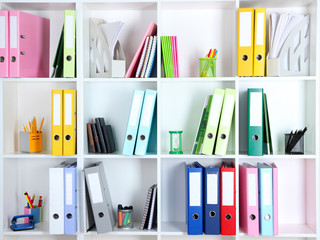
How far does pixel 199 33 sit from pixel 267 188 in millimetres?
1095

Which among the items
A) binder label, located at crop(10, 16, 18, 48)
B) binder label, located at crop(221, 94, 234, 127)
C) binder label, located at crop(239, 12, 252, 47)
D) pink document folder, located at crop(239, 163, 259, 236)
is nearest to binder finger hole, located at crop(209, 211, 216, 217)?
pink document folder, located at crop(239, 163, 259, 236)

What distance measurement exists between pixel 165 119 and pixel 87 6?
888mm

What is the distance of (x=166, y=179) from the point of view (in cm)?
259

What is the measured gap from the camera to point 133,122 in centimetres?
231

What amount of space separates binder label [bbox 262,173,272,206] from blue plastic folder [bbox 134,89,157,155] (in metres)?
0.74

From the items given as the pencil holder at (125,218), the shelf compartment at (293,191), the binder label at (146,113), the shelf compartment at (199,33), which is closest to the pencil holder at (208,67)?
the shelf compartment at (199,33)

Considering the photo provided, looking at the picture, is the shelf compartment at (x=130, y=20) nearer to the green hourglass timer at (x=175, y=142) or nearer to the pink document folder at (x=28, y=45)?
the pink document folder at (x=28, y=45)

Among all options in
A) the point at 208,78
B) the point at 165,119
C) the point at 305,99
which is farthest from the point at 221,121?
the point at 305,99

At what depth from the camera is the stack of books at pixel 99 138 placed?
7.98 ft

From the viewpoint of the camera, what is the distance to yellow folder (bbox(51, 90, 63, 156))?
2.35m

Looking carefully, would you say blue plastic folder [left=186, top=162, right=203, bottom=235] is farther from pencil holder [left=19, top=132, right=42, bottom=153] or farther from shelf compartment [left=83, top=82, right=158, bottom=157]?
pencil holder [left=19, top=132, right=42, bottom=153]

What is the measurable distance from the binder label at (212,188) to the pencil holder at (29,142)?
113cm

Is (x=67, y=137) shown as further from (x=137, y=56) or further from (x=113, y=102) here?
(x=137, y=56)

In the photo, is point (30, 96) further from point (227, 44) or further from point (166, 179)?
point (227, 44)
